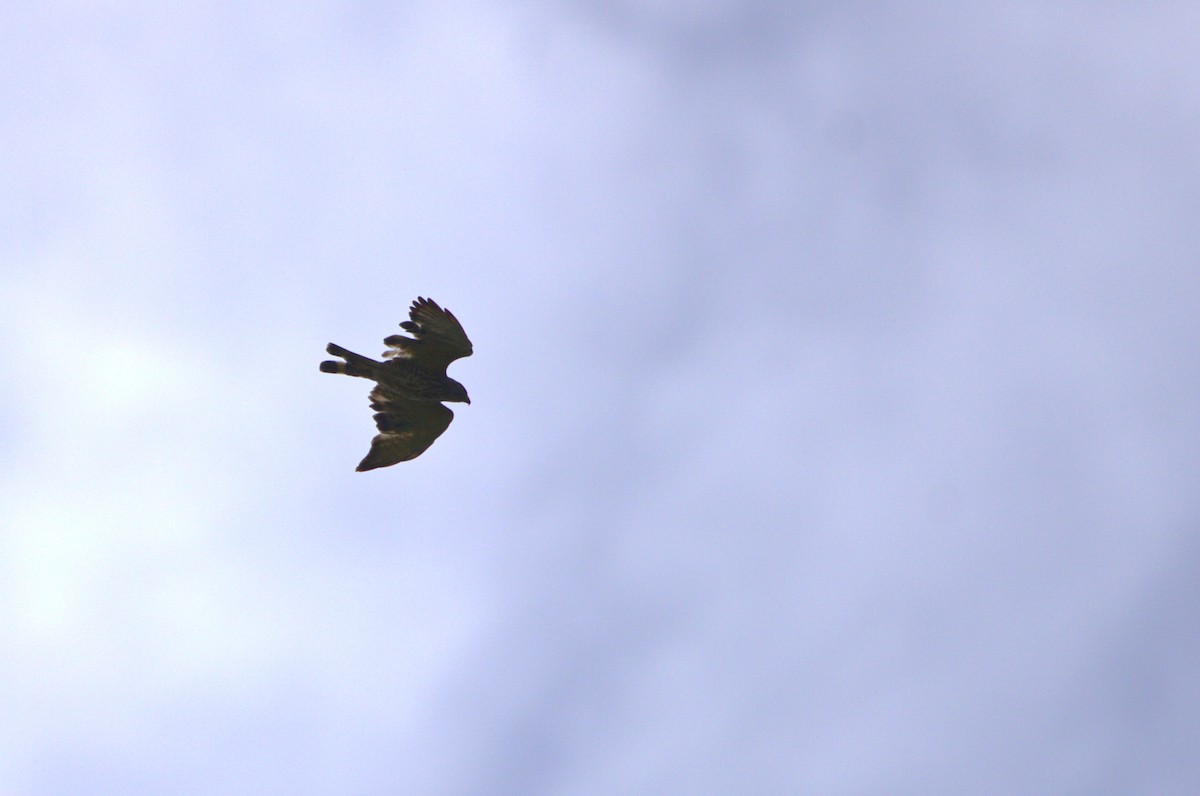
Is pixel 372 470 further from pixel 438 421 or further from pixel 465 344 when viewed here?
pixel 465 344

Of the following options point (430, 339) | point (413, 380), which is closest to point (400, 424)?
point (413, 380)

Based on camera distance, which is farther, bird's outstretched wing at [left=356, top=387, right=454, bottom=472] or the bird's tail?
bird's outstretched wing at [left=356, top=387, right=454, bottom=472]

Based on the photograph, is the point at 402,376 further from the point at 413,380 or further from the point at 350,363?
the point at 350,363

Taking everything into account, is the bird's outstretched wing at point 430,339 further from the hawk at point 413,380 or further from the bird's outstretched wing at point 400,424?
the bird's outstretched wing at point 400,424

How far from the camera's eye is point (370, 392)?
75.9 ft

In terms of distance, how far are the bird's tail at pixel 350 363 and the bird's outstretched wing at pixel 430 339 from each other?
1.31 feet

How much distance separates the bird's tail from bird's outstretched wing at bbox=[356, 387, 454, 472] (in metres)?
0.78

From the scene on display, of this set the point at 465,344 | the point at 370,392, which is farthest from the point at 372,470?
the point at 465,344

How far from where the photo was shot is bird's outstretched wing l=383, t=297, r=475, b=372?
2186 centimetres

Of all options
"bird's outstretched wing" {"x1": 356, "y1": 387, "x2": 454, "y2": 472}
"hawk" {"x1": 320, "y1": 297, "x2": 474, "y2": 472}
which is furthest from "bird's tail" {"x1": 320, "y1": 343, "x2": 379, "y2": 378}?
"bird's outstretched wing" {"x1": 356, "y1": 387, "x2": 454, "y2": 472}

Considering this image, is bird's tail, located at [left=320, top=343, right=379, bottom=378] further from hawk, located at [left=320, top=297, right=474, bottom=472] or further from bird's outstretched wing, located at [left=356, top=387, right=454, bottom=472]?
bird's outstretched wing, located at [left=356, top=387, right=454, bottom=472]

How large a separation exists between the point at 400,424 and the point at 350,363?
1828 mm

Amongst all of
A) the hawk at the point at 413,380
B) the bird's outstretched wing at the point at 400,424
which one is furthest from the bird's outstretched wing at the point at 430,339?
the bird's outstretched wing at the point at 400,424

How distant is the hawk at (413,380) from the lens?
21.9 meters
